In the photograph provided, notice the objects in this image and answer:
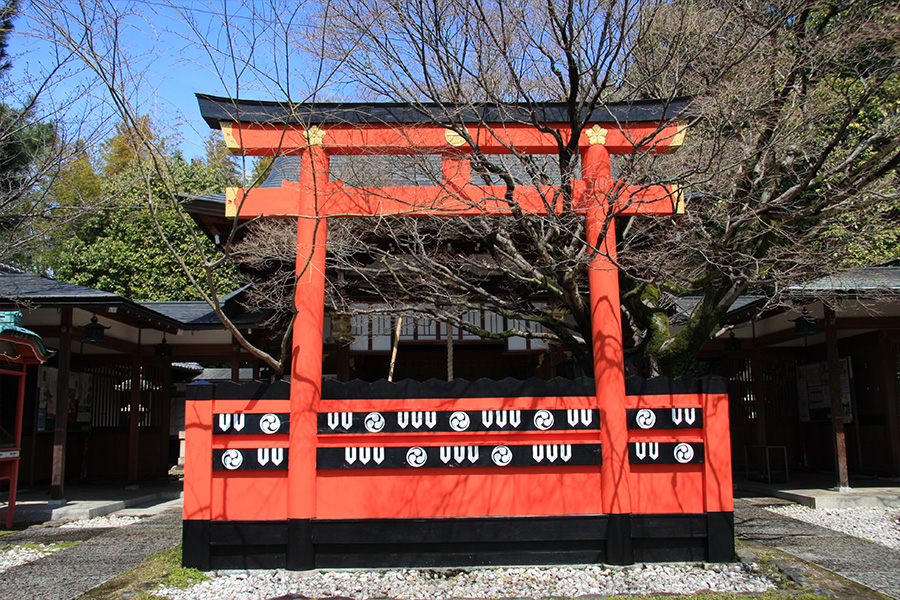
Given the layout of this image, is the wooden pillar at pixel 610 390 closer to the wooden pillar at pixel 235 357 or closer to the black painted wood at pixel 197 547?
the black painted wood at pixel 197 547

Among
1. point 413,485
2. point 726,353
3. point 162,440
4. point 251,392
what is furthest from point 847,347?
point 162,440

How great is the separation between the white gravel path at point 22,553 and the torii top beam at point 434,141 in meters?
4.35

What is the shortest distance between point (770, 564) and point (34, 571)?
22.9 ft

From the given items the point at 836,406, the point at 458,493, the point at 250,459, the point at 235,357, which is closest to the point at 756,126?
the point at 458,493

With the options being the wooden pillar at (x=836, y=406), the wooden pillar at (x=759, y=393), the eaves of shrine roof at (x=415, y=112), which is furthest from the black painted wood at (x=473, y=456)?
the wooden pillar at (x=759, y=393)

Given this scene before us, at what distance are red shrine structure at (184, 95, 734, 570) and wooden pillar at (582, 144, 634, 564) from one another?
0.01 m

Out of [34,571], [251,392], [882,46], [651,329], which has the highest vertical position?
[882,46]

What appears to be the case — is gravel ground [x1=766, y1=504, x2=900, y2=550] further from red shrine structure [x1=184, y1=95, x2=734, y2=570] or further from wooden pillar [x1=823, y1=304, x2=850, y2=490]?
red shrine structure [x1=184, y1=95, x2=734, y2=570]

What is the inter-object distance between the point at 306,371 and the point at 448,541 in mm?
2000

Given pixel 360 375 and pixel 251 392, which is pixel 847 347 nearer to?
pixel 360 375

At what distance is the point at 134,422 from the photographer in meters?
12.6

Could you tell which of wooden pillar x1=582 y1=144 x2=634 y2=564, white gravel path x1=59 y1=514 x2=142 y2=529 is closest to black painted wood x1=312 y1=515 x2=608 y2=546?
wooden pillar x1=582 y1=144 x2=634 y2=564

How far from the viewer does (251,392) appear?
5953 millimetres

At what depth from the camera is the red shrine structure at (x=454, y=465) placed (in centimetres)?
582
